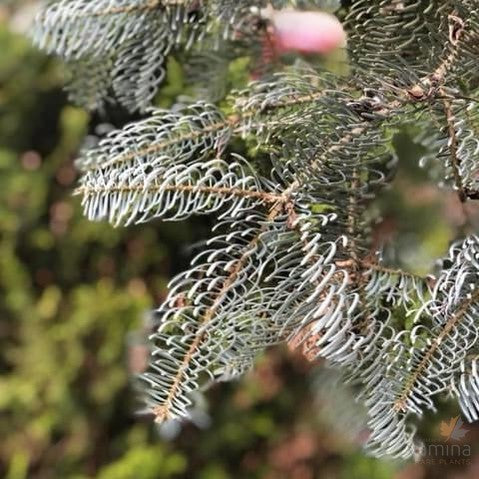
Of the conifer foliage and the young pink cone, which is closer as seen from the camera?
the conifer foliage

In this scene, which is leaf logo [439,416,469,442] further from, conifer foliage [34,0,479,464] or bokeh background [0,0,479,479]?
→ bokeh background [0,0,479,479]

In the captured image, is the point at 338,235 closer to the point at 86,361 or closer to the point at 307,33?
the point at 307,33

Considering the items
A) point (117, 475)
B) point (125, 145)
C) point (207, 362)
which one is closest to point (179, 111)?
point (125, 145)

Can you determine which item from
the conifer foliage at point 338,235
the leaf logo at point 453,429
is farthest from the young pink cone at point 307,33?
the leaf logo at point 453,429

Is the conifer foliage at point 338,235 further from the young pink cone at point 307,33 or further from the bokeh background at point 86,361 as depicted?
the bokeh background at point 86,361

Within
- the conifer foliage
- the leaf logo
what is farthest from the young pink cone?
the leaf logo

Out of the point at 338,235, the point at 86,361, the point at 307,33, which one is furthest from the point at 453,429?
the point at 86,361
